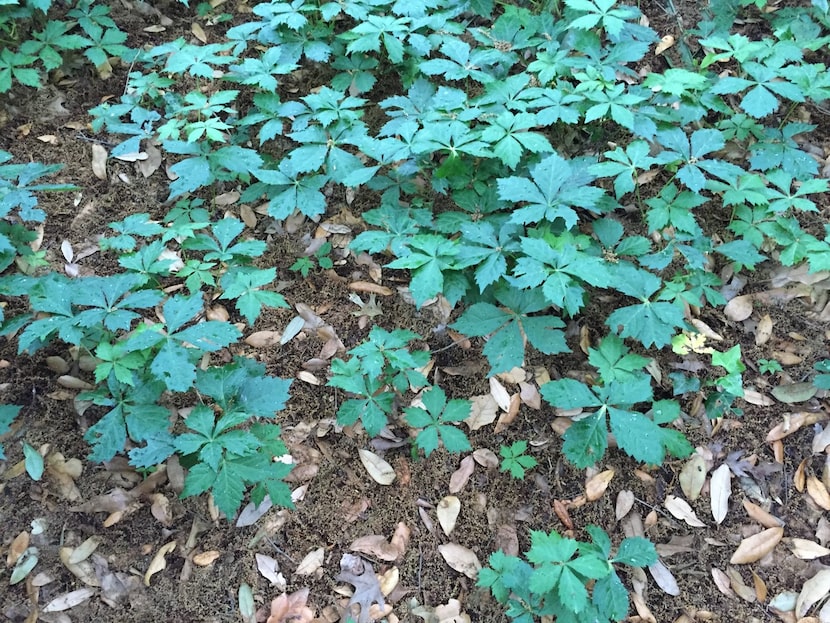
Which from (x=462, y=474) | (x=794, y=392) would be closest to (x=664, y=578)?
(x=462, y=474)

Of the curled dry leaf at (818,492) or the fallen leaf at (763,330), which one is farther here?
the fallen leaf at (763,330)

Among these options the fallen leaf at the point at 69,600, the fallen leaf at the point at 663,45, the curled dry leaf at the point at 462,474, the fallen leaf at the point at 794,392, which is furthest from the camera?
the fallen leaf at the point at 663,45

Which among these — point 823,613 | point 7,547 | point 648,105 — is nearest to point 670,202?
point 648,105

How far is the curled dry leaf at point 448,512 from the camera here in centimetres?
230

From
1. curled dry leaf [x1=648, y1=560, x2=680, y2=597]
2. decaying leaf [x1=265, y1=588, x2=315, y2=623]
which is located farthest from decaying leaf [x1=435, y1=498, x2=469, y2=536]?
curled dry leaf [x1=648, y1=560, x2=680, y2=597]

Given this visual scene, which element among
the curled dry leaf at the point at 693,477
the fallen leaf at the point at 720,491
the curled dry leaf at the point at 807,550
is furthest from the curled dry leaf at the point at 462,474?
the curled dry leaf at the point at 807,550

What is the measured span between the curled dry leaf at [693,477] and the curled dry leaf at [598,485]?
0.30 meters

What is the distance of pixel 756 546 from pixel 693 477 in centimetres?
33

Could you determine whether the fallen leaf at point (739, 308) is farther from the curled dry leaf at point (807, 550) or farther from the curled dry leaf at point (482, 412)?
the curled dry leaf at point (482, 412)

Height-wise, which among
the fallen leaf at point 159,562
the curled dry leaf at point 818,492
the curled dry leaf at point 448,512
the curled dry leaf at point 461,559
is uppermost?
the curled dry leaf at point 818,492

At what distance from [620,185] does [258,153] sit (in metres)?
1.93

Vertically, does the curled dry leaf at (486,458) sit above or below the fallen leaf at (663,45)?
below

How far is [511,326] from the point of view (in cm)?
234

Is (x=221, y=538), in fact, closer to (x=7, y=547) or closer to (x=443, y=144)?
(x=7, y=547)
